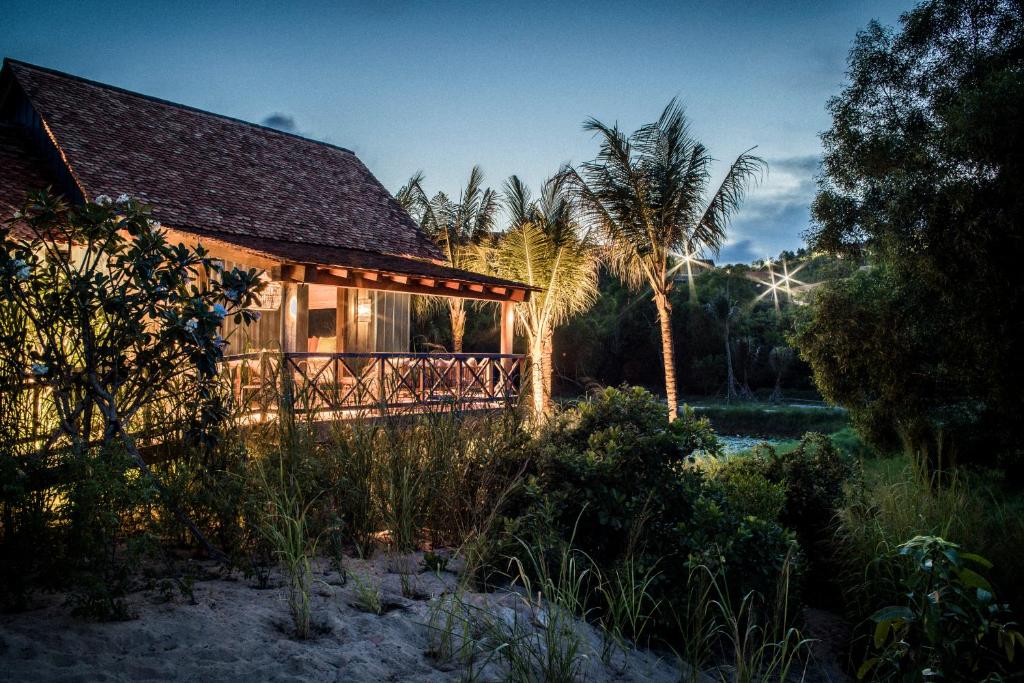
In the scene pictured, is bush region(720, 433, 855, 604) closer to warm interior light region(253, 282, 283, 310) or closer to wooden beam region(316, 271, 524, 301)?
wooden beam region(316, 271, 524, 301)

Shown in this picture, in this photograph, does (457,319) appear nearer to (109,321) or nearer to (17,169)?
(17,169)

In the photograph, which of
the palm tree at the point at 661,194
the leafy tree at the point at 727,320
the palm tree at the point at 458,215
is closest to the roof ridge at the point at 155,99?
the palm tree at the point at 458,215

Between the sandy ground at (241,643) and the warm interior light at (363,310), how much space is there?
34.1ft

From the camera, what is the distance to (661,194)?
13.9m

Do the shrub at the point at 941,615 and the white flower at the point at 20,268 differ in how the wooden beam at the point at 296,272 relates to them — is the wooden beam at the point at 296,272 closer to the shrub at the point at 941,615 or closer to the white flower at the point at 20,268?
the white flower at the point at 20,268

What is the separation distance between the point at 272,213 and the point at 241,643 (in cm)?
1087

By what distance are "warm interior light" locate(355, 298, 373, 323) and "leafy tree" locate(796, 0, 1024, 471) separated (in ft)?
27.7

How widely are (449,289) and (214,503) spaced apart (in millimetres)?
8223

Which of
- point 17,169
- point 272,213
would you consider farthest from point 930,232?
point 17,169

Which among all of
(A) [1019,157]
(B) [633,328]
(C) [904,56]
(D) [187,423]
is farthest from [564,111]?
(B) [633,328]

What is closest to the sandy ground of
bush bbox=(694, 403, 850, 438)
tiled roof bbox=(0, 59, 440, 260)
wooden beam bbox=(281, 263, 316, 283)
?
wooden beam bbox=(281, 263, 316, 283)

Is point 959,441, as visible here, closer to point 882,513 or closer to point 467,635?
point 882,513

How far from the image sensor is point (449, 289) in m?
11.0

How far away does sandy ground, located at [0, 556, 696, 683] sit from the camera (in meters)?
2.08
